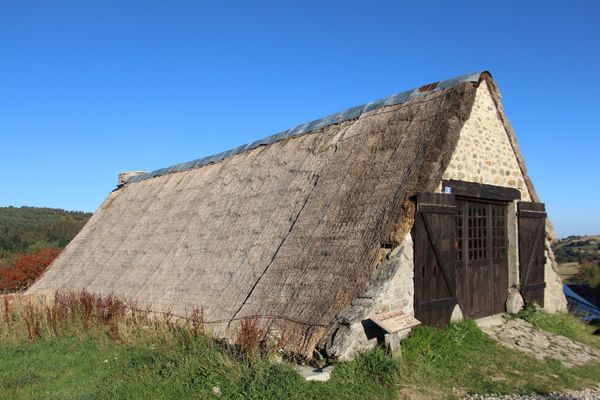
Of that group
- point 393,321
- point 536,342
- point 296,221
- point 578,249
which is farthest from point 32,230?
point 578,249

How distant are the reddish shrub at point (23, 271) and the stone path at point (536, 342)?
15227mm

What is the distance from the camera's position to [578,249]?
145 ft

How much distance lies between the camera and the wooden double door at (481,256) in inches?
352

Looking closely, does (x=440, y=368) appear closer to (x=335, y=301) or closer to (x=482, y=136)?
(x=335, y=301)

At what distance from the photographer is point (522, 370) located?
696 cm

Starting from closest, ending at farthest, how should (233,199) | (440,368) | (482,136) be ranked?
(440,368)
(482,136)
(233,199)

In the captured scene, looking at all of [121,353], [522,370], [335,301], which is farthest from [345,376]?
[121,353]

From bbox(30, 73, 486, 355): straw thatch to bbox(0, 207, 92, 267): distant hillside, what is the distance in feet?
38.7

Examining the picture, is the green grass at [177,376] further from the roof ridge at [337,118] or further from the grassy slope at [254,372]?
the roof ridge at [337,118]

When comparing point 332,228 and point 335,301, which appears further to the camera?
point 332,228

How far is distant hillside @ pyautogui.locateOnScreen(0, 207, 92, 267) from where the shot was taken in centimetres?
3018

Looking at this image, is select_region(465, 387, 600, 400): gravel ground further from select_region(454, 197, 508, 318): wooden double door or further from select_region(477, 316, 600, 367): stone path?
select_region(454, 197, 508, 318): wooden double door

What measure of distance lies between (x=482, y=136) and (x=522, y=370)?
4.24 metres

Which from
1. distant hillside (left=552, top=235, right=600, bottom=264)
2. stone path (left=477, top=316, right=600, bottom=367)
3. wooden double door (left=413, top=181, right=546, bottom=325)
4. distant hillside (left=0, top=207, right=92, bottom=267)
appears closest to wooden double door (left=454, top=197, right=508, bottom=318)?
wooden double door (left=413, top=181, right=546, bottom=325)
